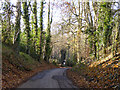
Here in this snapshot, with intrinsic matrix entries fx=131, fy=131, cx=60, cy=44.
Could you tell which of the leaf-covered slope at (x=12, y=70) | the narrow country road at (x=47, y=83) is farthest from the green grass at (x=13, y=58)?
the narrow country road at (x=47, y=83)

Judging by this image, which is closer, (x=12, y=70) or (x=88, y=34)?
(x=12, y=70)

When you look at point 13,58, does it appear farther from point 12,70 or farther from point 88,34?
point 88,34

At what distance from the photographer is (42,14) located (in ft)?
93.1

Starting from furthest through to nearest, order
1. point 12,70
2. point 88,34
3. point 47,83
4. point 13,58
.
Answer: point 88,34 < point 13,58 < point 12,70 < point 47,83

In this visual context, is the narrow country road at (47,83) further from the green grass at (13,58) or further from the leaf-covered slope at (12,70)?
the green grass at (13,58)

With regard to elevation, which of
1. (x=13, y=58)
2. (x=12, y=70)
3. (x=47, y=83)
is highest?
(x=13, y=58)

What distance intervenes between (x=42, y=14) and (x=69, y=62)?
86.5 feet

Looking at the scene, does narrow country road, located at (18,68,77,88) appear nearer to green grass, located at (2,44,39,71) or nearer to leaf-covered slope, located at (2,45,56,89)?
leaf-covered slope, located at (2,45,56,89)

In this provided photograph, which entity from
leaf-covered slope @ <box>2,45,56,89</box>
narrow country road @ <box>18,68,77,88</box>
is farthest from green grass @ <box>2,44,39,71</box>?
narrow country road @ <box>18,68,77,88</box>

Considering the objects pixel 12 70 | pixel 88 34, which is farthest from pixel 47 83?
pixel 88 34

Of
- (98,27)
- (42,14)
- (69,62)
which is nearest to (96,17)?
(98,27)

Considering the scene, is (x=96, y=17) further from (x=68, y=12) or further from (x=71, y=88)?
(x=71, y=88)

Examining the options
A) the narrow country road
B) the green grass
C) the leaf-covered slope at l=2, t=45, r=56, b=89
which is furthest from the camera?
the green grass

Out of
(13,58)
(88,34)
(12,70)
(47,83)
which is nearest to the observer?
(47,83)
